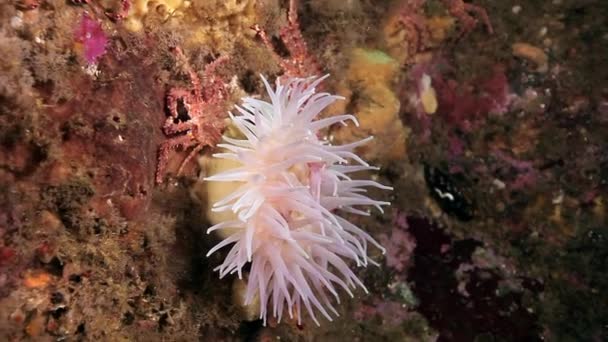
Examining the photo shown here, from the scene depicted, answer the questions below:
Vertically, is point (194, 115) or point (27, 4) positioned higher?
point (27, 4)

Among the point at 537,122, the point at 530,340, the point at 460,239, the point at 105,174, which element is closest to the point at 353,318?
the point at 460,239

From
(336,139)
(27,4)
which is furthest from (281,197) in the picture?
(27,4)

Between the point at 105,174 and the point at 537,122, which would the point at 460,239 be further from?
the point at 105,174

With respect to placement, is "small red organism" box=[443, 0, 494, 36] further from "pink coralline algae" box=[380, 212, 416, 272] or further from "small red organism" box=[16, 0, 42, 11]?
"small red organism" box=[16, 0, 42, 11]

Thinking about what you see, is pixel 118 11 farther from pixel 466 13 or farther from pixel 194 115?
pixel 466 13

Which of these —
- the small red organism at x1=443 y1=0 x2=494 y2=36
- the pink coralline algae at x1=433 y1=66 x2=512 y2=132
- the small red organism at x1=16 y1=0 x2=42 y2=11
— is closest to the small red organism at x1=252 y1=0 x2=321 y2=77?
the small red organism at x1=16 y1=0 x2=42 y2=11

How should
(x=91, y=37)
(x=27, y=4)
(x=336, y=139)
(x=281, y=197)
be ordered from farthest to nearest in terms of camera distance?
(x=336, y=139), (x=281, y=197), (x=91, y=37), (x=27, y=4)

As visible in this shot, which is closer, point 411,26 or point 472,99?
point 411,26
